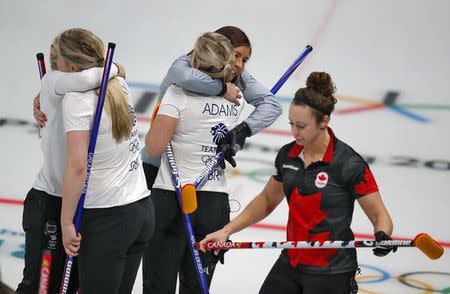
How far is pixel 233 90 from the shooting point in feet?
12.3

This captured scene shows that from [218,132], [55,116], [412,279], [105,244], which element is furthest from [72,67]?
[412,279]

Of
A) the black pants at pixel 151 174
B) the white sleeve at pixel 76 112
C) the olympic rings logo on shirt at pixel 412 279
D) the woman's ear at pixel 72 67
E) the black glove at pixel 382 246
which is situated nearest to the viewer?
the black glove at pixel 382 246

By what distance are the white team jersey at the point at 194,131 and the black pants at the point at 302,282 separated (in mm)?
583

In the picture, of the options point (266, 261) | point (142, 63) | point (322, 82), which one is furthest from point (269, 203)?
point (142, 63)

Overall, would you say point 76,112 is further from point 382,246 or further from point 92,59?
point 382,246

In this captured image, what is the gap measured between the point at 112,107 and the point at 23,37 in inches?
178

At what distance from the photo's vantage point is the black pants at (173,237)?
3738 mm

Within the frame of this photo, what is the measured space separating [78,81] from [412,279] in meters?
2.21

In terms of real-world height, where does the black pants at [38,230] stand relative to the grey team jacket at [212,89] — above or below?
below

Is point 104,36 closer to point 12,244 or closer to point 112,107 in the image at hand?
point 12,244

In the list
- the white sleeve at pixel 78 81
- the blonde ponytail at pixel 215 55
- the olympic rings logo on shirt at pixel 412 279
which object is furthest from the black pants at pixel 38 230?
the olympic rings logo on shirt at pixel 412 279

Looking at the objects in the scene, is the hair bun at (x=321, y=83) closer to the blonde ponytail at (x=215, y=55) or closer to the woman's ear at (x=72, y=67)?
the blonde ponytail at (x=215, y=55)

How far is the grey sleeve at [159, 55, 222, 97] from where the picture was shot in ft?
11.7

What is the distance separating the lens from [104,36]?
754 centimetres
